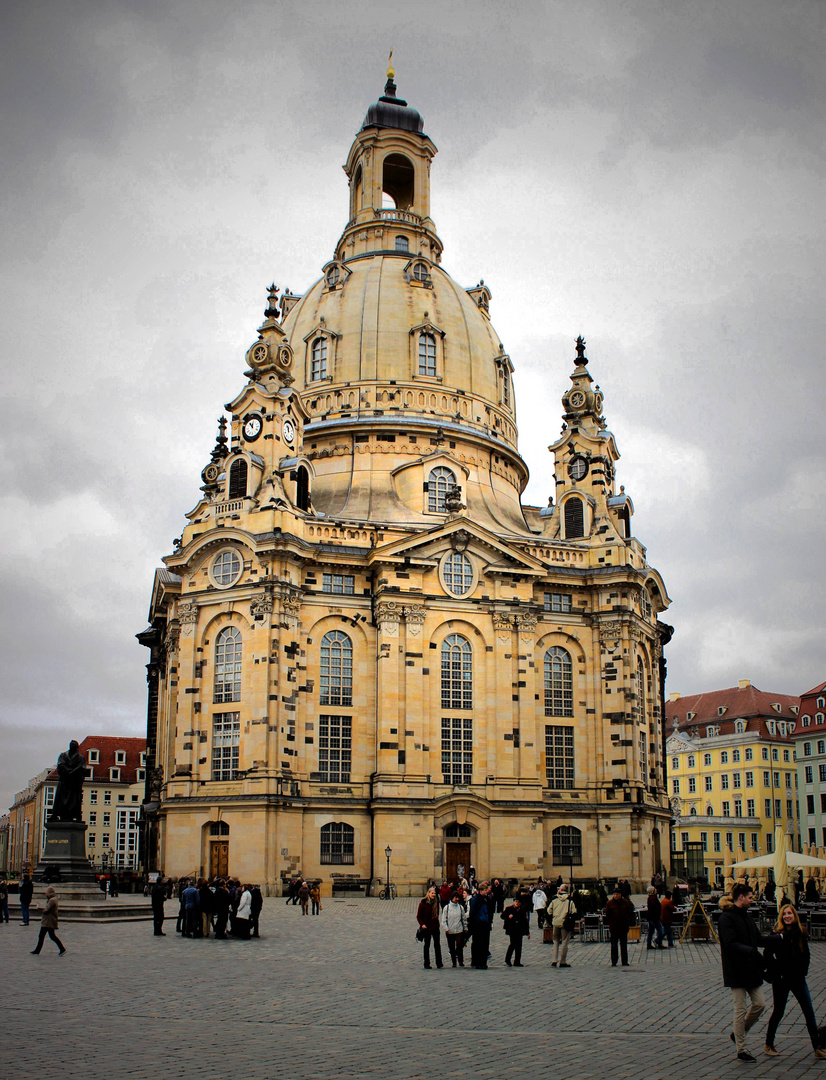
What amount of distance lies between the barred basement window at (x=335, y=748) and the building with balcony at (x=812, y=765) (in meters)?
48.1

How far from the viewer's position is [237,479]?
64.7m

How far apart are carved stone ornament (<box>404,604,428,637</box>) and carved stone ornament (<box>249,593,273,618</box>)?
7414 millimetres

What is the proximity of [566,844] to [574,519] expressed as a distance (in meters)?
20.1

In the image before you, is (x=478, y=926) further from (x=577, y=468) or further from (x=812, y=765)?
(x=812, y=765)

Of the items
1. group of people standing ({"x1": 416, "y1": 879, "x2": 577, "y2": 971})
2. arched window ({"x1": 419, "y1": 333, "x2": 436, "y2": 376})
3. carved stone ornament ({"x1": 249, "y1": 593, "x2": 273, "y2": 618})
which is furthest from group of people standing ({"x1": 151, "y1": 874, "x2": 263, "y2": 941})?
arched window ({"x1": 419, "y1": 333, "x2": 436, "y2": 376})

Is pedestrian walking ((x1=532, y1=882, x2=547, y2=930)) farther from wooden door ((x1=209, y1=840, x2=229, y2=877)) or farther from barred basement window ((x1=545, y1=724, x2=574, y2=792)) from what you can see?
barred basement window ((x1=545, y1=724, x2=574, y2=792))

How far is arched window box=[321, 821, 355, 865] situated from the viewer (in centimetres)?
5894

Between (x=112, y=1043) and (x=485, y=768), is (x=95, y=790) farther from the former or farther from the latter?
(x=112, y=1043)

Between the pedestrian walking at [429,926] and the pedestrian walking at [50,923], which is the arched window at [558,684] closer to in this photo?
the pedestrian walking at [429,926]

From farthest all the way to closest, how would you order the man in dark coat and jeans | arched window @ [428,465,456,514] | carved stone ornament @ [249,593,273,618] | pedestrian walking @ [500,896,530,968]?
arched window @ [428,465,456,514] → carved stone ornament @ [249,593,273,618] → pedestrian walking @ [500,896,530,968] → the man in dark coat and jeans

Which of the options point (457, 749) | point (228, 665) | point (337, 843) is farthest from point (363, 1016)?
point (457, 749)

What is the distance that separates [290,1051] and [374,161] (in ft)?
252

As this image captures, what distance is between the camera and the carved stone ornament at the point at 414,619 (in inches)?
2432

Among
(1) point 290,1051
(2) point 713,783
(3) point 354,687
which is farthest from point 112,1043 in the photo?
(2) point 713,783
